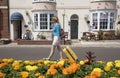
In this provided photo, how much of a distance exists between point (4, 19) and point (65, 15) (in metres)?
6.57

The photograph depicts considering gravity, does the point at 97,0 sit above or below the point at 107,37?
above

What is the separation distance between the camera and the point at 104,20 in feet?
105

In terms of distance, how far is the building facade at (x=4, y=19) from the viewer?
109 ft

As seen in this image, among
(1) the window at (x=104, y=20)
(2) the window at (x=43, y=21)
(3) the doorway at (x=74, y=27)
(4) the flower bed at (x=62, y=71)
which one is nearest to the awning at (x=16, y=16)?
(2) the window at (x=43, y=21)

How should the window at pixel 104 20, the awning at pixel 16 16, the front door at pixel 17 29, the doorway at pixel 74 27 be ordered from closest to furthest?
1. the window at pixel 104 20
2. the awning at pixel 16 16
3. the doorway at pixel 74 27
4. the front door at pixel 17 29

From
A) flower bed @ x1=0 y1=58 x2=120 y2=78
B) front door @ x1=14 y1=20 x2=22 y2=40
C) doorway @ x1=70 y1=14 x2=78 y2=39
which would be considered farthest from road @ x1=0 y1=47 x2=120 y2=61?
front door @ x1=14 y1=20 x2=22 y2=40

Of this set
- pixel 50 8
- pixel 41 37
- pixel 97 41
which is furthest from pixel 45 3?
pixel 97 41

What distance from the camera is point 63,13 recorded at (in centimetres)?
3344

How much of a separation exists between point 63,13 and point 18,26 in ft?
17.5

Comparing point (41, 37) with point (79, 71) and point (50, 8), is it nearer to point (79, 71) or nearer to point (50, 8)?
point (50, 8)

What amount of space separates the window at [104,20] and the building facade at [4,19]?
944cm

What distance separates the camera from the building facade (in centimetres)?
3331

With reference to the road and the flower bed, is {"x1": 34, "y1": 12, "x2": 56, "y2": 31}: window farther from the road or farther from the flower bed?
the flower bed

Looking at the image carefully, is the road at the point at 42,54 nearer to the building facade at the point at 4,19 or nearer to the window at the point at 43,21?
the window at the point at 43,21
